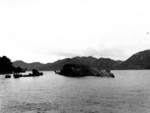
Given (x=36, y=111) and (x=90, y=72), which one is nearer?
(x=36, y=111)

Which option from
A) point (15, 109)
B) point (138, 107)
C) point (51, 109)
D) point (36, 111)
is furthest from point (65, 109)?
point (138, 107)

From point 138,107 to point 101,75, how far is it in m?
151

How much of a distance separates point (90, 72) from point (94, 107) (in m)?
157

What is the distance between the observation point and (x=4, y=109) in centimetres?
4119

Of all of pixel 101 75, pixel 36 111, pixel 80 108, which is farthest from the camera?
pixel 101 75

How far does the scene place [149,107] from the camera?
41.7 meters

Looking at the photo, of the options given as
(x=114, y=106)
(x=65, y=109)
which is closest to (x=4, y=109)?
(x=65, y=109)

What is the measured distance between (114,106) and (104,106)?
1685 mm

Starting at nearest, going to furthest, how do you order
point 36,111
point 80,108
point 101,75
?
1. point 36,111
2. point 80,108
3. point 101,75

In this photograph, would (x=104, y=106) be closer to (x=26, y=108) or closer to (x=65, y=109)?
(x=65, y=109)

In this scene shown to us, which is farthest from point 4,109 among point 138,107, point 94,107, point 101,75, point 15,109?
point 101,75

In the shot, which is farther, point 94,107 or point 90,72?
point 90,72

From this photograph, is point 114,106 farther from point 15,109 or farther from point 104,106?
point 15,109

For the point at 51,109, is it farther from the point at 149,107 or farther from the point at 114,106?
the point at 149,107
